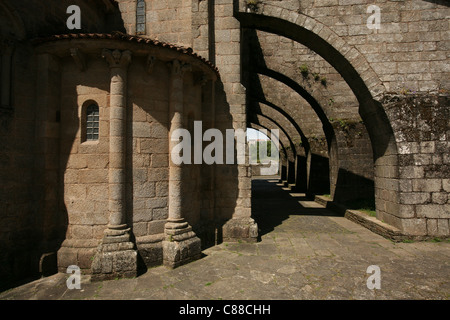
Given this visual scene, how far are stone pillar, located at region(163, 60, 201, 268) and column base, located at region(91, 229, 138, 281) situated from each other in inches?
26.7

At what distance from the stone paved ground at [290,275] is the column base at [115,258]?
125 mm

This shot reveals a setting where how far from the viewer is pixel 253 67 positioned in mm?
11602

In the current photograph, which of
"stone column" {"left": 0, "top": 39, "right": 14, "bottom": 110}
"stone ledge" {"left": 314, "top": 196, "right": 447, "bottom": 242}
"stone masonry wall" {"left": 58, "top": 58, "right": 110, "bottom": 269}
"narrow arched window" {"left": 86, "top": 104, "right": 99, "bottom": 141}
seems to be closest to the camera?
"stone column" {"left": 0, "top": 39, "right": 14, "bottom": 110}

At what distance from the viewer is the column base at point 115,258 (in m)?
4.12

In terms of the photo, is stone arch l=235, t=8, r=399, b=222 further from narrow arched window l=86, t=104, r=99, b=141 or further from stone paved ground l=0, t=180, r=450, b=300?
narrow arched window l=86, t=104, r=99, b=141

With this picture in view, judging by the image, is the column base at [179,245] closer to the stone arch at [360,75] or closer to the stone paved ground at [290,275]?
the stone paved ground at [290,275]

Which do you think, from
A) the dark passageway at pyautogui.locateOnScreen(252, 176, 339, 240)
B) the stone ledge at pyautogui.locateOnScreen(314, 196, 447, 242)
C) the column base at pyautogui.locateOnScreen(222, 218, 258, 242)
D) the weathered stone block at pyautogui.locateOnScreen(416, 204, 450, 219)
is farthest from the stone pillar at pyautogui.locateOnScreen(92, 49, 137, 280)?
the weathered stone block at pyautogui.locateOnScreen(416, 204, 450, 219)

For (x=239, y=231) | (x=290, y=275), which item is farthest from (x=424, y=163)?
(x=239, y=231)

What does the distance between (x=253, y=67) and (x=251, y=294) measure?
401 inches

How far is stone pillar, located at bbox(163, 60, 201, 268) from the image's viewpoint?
485 cm

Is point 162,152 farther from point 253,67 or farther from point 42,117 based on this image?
point 253,67

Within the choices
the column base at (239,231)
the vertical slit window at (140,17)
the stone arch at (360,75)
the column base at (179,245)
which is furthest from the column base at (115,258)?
the stone arch at (360,75)
